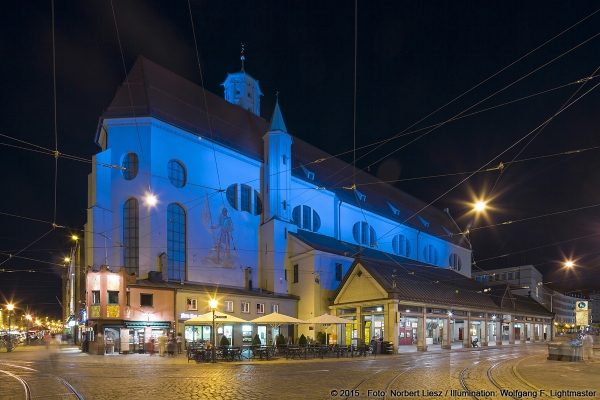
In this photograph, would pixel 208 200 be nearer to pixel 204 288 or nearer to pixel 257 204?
pixel 257 204

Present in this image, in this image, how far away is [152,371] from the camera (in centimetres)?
2061

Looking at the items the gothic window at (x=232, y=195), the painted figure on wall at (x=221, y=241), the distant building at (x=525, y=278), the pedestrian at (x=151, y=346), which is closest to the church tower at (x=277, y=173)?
the gothic window at (x=232, y=195)

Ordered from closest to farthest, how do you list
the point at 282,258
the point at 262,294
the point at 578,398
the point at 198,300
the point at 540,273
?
the point at 578,398 < the point at 198,300 < the point at 262,294 < the point at 282,258 < the point at 540,273

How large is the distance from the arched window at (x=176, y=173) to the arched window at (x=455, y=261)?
4470 centimetres

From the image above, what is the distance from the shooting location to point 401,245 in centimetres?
6425

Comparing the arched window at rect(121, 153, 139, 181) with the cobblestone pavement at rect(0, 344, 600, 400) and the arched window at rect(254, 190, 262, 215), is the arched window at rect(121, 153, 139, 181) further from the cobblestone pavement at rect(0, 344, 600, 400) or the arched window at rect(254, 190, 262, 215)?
the cobblestone pavement at rect(0, 344, 600, 400)

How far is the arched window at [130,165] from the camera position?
3997 centimetres

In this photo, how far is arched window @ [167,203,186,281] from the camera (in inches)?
1585

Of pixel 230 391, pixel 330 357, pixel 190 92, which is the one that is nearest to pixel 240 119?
pixel 190 92

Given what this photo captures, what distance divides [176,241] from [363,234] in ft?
77.4

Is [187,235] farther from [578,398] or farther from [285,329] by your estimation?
[578,398]

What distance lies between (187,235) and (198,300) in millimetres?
5270

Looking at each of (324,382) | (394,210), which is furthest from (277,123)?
(324,382)

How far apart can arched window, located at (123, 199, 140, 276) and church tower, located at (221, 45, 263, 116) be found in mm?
30071
